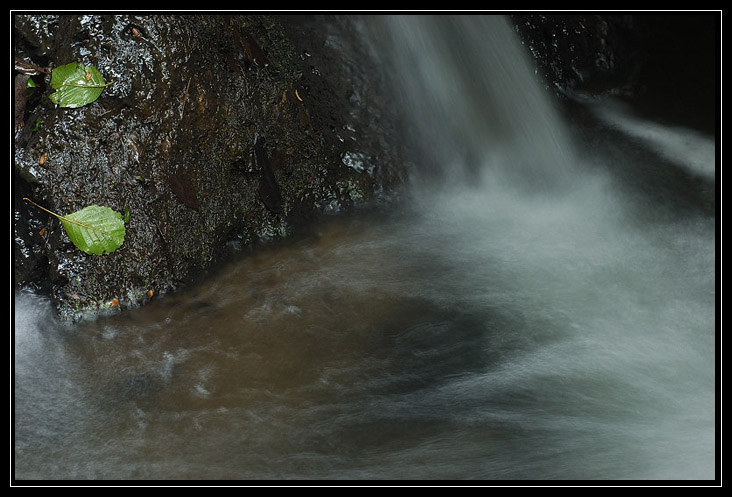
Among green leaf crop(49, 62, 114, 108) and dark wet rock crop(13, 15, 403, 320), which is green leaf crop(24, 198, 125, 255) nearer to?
dark wet rock crop(13, 15, 403, 320)

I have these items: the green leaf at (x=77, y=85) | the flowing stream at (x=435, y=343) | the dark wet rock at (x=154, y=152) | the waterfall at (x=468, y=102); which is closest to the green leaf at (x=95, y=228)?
the dark wet rock at (x=154, y=152)

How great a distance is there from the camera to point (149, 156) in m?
3.58

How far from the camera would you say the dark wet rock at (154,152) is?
349 cm

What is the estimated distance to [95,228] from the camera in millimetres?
3490

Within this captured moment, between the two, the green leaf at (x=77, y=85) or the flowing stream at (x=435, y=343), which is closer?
the flowing stream at (x=435, y=343)

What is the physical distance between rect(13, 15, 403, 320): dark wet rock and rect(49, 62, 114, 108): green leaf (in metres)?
0.04

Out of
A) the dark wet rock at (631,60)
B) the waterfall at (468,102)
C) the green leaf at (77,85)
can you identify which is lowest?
the green leaf at (77,85)

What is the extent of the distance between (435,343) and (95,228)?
1768mm


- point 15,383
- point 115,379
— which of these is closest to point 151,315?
point 115,379

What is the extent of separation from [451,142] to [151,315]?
2302 mm

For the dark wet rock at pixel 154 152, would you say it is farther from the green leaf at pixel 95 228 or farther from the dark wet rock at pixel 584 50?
the dark wet rock at pixel 584 50

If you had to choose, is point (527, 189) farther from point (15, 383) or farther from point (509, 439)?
point (15, 383)

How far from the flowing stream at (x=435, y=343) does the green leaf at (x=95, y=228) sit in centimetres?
37

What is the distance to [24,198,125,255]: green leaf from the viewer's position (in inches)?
136
